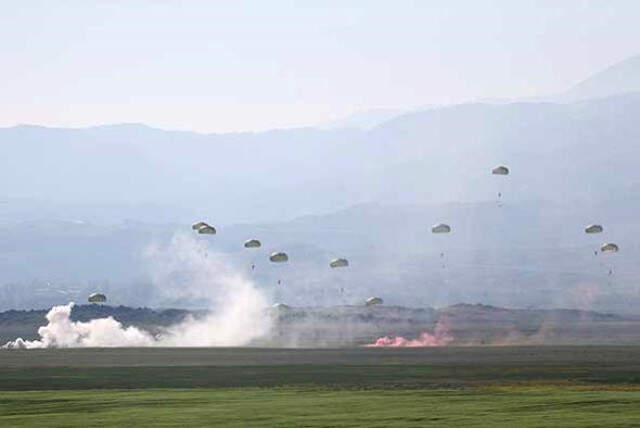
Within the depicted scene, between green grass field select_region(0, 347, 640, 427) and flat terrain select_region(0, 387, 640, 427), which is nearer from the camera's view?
flat terrain select_region(0, 387, 640, 427)

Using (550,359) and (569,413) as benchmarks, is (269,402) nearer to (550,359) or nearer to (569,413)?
(569,413)

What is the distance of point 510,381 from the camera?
5664 inches

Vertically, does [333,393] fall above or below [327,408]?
above

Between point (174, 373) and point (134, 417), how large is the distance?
6629cm

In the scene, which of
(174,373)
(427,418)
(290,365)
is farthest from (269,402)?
(290,365)

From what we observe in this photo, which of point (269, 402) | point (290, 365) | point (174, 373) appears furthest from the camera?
point (290, 365)

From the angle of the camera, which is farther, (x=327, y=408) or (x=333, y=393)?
(x=333, y=393)

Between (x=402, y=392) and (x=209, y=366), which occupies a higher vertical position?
(x=209, y=366)

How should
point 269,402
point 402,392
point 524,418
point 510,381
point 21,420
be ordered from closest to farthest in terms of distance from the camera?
point 524,418 → point 21,420 → point 269,402 → point 402,392 → point 510,381

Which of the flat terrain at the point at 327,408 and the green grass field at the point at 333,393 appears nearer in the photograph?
the flat terrain at the point at 327,408

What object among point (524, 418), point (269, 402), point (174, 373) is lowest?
point (524, 418)

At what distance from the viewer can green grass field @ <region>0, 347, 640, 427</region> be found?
102m

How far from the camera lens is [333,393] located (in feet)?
430

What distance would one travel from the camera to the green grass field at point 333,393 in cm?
10244
